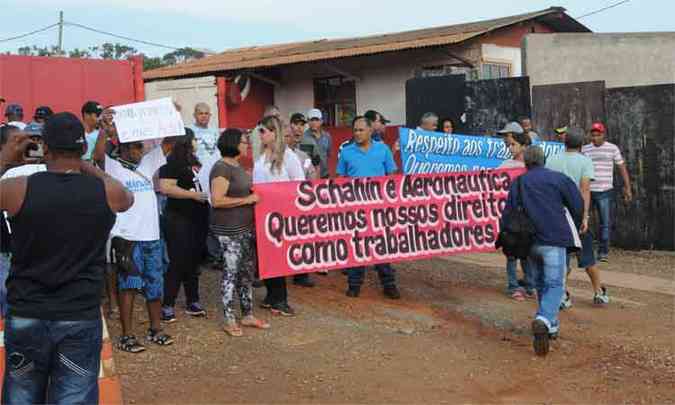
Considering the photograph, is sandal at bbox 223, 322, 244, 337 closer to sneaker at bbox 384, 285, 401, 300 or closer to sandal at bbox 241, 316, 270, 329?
sandal at bbox 241, 316, 270, 329

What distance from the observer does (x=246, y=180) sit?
6789mm

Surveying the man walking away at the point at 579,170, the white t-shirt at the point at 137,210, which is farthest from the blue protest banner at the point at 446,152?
the white t-shirt at the point at 137,210

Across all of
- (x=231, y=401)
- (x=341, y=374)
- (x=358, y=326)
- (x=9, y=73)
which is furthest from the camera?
(x=9, y=73)

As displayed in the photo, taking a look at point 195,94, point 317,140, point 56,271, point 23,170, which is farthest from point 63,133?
point 195,94

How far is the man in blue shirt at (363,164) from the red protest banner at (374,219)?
0.71ft

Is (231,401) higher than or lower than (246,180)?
lower

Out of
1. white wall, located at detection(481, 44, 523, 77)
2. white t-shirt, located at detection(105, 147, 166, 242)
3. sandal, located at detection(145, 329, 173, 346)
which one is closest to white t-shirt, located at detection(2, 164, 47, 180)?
white t-shirt, located at detection(105, 147, 166, 242)

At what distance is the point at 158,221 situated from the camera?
6.33 m

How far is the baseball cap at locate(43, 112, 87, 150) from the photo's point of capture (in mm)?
3545

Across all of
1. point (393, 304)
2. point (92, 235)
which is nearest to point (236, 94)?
point (393, 304)

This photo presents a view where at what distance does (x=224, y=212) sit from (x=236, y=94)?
13.5 metres

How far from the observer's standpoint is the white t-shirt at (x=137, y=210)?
6.07 meters

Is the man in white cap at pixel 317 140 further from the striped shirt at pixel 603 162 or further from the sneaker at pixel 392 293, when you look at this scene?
the striped shirt at pixel 603 162

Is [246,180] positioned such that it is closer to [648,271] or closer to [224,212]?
[224,212]
